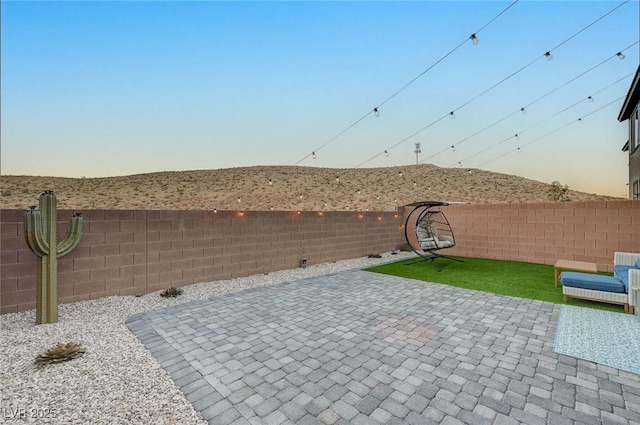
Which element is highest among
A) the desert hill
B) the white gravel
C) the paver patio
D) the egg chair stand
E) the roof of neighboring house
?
the roof of neighboring house

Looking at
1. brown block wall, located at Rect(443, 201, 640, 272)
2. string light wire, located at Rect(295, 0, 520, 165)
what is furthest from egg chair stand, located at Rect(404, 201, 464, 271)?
string light wire, located at Rect(295, 0, 520, 165)

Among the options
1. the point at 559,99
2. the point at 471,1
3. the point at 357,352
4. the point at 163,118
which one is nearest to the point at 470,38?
the point at 471,1

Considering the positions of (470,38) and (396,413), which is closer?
(396,413)

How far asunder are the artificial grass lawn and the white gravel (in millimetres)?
4766

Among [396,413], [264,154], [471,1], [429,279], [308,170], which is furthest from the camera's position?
[308,170]

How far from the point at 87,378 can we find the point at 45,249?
1.83 meters

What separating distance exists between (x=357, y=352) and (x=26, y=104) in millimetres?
8562

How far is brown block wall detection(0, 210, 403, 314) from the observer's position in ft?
11.4

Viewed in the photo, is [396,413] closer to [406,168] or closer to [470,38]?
[470,38]

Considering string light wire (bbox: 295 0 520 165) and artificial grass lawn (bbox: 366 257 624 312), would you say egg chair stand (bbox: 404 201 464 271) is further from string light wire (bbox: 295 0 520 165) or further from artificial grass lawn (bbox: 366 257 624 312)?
string light wire (bbox: 295 0 520 165)

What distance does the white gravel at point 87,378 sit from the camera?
→ 1757 mm

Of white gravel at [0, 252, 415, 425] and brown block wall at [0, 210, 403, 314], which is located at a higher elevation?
brown block wall at [0, 210, 403, 314]

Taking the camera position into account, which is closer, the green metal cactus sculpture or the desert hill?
the green metal cactus sculpture

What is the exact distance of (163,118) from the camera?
349 inches
